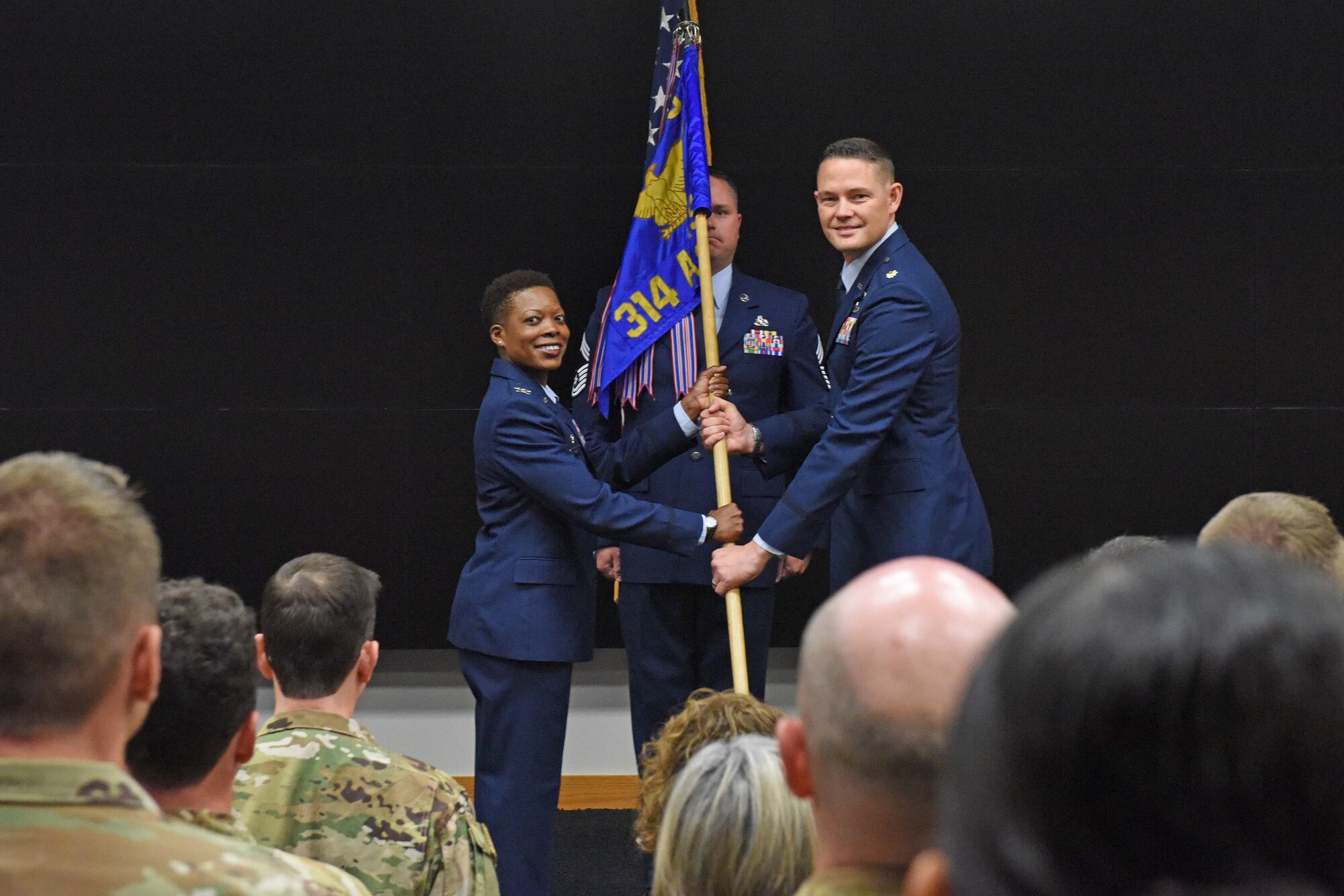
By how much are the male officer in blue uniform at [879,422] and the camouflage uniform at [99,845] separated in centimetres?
237

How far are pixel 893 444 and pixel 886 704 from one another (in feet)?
7.92

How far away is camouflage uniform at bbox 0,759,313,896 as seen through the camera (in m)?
0.87

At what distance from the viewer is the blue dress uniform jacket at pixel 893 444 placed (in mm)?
3182

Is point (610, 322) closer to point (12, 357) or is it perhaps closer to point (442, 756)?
point (442, 756)

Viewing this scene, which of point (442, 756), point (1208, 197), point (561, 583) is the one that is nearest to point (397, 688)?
point (442, 756)

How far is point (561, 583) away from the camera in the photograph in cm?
331

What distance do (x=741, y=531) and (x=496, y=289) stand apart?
857mm

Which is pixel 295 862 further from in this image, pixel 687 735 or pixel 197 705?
pixel 687 735

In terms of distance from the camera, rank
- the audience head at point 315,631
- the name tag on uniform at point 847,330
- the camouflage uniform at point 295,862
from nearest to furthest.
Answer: the camouflage uniform at point 295,862 < the audience head at point 315,631 < the name tag on uniform at point 847,330

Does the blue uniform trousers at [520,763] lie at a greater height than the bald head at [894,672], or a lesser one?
lesser

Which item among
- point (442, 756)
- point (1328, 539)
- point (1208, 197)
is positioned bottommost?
point (442, 756)

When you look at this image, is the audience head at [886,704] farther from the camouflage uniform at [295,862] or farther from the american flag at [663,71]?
the american flag at [663,71]

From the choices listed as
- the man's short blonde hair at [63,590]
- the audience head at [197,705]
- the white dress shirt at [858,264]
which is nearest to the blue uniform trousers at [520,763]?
the white dress shirt at [858,264]

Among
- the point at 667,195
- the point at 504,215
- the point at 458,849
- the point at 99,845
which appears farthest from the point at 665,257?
the point at 99,845
